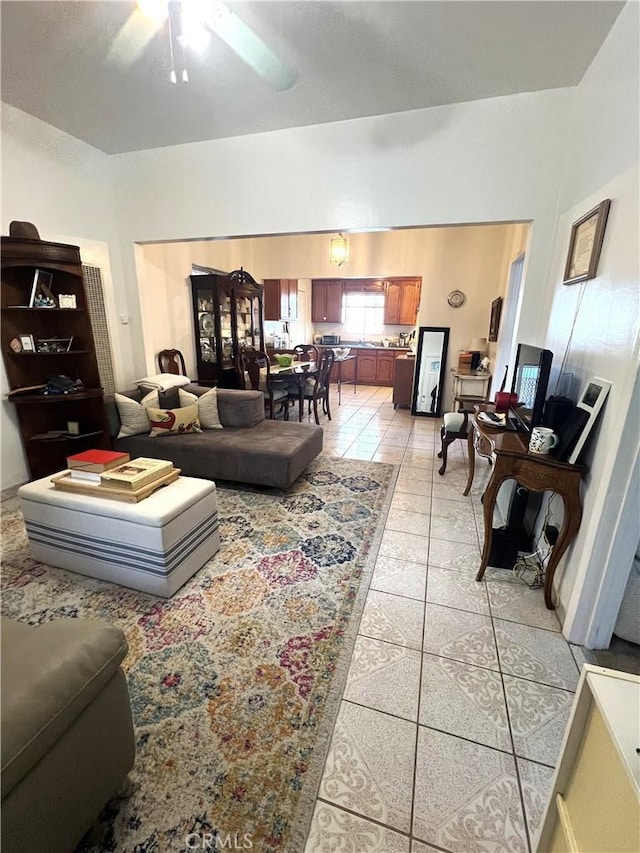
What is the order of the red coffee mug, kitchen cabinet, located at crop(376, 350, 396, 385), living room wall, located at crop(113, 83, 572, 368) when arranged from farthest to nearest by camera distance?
kitchen cabinet, located at crop(376, 350, 396, 385) < living room wall, located at crop(113, 83, 572, 368) < the red coffee mug

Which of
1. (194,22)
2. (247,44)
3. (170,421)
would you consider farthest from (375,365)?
(194,22)

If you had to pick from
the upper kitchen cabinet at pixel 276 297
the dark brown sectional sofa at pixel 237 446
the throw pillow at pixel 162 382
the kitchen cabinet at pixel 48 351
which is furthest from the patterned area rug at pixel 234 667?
the upper kitchen cabinet at pixel 276 297

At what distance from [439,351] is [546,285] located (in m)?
3.01

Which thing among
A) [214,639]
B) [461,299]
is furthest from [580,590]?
[461,299]

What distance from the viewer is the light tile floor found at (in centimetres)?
104

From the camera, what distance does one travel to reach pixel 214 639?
1.62 meters

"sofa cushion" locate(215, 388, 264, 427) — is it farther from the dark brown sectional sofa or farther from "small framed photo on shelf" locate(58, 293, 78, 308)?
"small framed photo on shelf" locate(58, 293, 78, 308)

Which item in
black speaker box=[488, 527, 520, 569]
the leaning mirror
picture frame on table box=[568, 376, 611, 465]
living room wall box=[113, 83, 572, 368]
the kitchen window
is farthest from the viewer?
the kitchen window

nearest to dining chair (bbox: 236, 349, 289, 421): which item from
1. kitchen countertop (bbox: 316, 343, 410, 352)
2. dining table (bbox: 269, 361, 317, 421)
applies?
dining table (bbox: 269, 361, 317, 421)

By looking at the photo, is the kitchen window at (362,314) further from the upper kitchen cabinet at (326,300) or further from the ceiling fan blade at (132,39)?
the ceiling fan blade at (132,39)

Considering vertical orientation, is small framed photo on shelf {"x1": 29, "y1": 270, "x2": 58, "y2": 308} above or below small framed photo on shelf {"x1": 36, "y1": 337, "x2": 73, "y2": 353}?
above

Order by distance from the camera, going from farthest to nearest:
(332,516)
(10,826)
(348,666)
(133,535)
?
(332,516) → (133,535) → (348,666) → (10,826)

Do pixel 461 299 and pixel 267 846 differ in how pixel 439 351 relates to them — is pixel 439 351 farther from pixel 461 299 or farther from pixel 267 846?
pixel 267 846

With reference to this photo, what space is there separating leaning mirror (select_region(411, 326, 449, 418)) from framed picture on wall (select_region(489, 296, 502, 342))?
73cm
